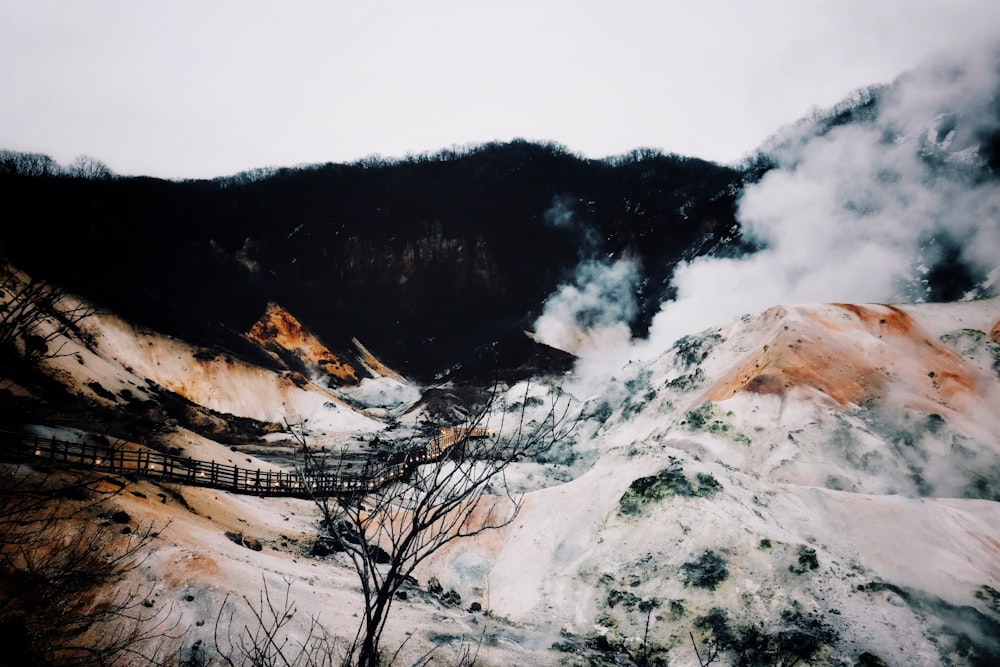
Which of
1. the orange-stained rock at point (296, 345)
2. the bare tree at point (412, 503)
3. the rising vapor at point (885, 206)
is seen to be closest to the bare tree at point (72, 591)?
the bare tree at point (412, 503)

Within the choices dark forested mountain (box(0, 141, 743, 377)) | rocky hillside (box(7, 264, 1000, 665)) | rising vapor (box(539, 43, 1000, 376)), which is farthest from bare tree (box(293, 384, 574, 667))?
dark forested mountain (box(0, 141, 743, 377))

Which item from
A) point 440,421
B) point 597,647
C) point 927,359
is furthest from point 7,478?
point 440,421

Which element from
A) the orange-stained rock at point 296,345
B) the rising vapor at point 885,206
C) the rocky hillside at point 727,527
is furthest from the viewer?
the orange-stained rock at point 296,345

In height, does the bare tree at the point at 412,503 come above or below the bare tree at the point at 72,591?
above

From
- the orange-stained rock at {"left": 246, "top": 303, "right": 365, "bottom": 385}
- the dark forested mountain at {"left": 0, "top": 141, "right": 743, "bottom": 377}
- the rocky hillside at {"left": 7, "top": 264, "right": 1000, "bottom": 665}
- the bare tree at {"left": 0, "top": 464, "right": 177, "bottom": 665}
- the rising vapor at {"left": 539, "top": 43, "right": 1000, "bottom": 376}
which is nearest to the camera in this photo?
the bare tree at {"left": 0, "top": 464, "right": 177, "bottom": 665}

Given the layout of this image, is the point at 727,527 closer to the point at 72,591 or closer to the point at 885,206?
the point at 72,591

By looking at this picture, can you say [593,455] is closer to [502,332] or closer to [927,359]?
[927,359]

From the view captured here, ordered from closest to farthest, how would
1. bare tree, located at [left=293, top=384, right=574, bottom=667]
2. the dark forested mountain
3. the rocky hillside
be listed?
bare tree, located at [left=293, top=384, right=574, bottom=667], the rocky hillside, the dark forested mountain

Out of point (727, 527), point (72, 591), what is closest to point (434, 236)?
point (727, 527)

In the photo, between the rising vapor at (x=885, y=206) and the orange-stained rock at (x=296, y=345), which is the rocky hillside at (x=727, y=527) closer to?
the rising vapor at (x=885, y=206)

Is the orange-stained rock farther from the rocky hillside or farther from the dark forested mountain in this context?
the rocky hillside
